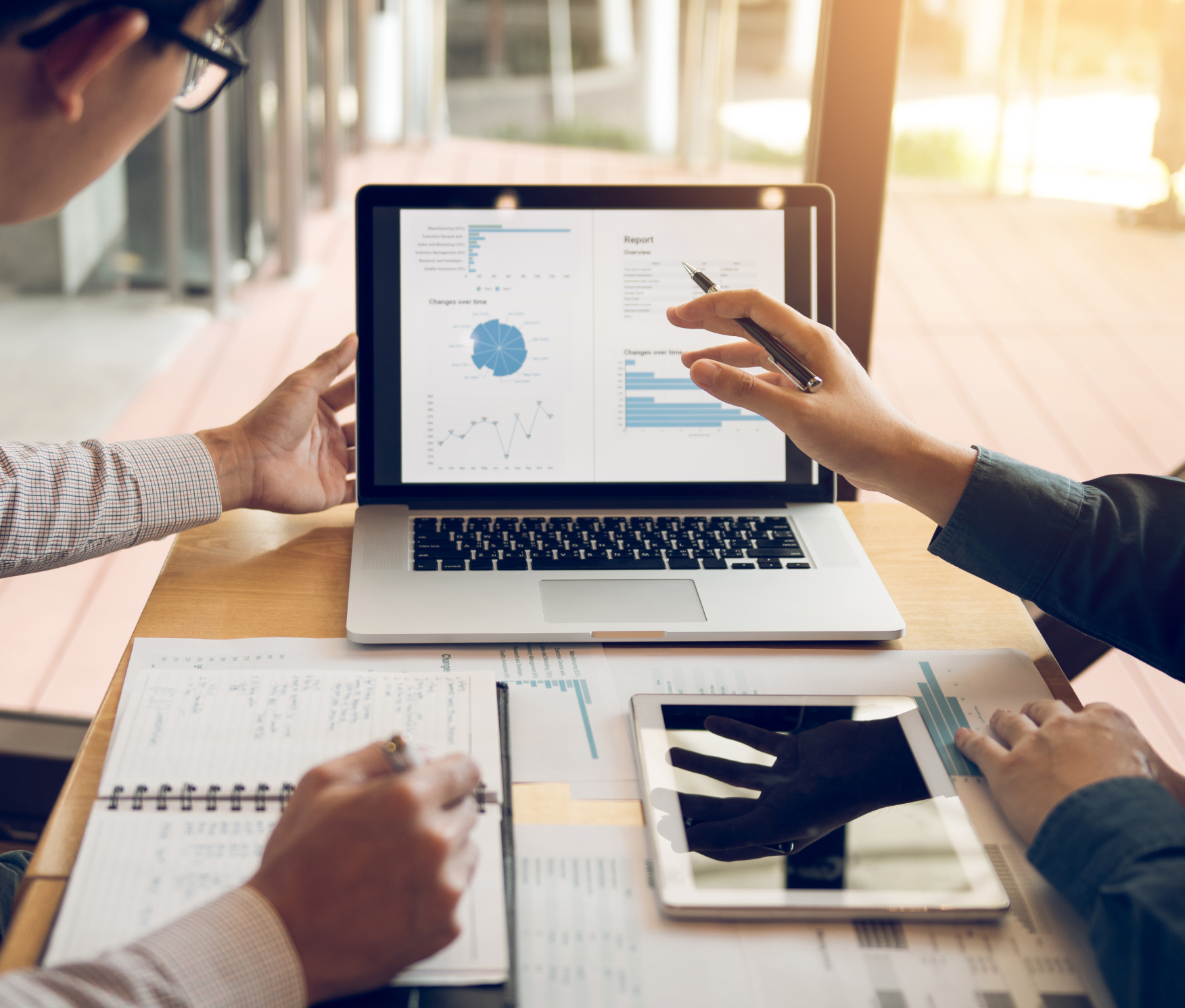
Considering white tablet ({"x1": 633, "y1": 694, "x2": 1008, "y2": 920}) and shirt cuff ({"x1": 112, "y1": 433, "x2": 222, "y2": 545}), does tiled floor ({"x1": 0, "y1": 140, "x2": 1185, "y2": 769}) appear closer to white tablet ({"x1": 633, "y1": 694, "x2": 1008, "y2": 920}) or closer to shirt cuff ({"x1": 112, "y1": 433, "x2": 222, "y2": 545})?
shirt cuff ({"x1": 112, "y1": 433, "x2": 222, "y2": 545})

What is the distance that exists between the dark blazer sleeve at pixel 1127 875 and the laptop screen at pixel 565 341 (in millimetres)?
411

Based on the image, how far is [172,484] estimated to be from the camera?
871mm

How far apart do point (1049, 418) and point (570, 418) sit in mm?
2105

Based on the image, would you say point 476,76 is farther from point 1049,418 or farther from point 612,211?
point 612,211

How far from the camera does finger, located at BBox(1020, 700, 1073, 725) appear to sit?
71 cm

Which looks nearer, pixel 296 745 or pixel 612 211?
pixel 296 745

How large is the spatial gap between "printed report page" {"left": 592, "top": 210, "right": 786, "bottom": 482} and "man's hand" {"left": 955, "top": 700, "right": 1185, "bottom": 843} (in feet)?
1.08

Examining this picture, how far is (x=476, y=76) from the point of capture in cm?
523

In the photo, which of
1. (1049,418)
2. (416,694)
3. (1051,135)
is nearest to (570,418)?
(416,694)

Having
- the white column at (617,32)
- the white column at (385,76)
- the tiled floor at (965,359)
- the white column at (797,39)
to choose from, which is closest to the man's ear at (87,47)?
the tiled floor at (965,359)

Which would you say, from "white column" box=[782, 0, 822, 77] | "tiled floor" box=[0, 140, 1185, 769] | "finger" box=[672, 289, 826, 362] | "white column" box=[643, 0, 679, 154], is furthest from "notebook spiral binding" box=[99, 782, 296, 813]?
"white column" box=[782, 0, 822, 77]

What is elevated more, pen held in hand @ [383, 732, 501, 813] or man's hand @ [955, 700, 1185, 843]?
pen held in hand @ [383, 732, 501, 813]

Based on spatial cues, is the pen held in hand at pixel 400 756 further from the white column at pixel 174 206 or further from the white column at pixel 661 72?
the white column at pixel 661 72

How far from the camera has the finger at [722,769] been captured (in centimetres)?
66
